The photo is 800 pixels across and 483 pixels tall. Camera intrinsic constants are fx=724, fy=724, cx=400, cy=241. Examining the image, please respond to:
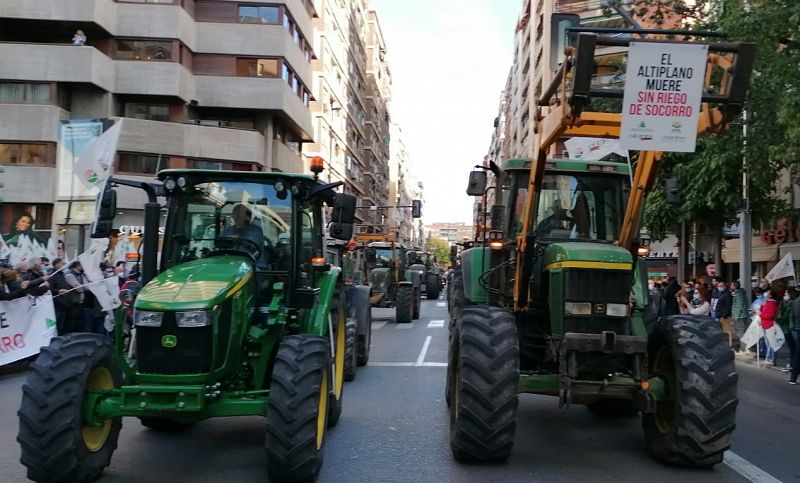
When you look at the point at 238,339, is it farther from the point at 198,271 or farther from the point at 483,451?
the point at 483,451

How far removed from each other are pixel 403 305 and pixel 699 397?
1579 cm

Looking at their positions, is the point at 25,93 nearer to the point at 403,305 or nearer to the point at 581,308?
the point at 403,305

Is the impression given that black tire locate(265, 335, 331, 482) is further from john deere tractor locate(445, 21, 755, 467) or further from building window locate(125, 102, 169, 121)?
building window locate(125, 102, 169, 121)

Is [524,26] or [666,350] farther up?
[524,26]

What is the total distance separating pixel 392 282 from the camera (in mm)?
23594

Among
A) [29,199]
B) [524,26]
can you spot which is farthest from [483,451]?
[524,26]

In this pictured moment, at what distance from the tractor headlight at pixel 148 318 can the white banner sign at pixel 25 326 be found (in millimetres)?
7048

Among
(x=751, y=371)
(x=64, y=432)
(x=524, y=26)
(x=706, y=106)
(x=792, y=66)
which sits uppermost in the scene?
(x=524, y=26)

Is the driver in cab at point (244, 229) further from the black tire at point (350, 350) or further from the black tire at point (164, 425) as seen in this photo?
the black tire at point (350, 350)

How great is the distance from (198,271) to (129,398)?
110 cm

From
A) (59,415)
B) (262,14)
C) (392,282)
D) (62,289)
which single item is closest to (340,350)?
(59,415)

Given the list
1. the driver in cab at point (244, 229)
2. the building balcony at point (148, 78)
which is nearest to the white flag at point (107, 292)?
the driver in cab at point (244, 229)

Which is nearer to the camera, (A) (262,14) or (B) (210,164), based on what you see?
(B) (210,164)

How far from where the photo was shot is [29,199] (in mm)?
30422
